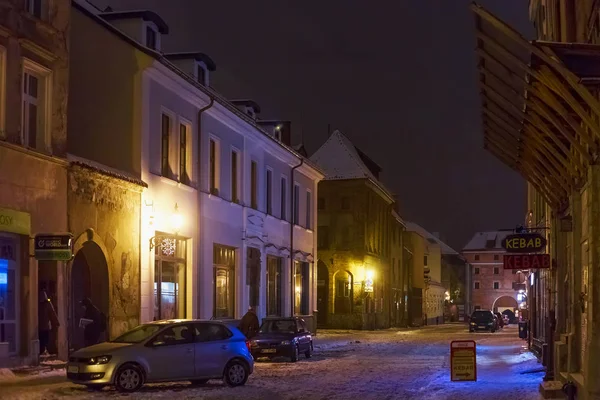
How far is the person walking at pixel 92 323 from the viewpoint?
2431 cm

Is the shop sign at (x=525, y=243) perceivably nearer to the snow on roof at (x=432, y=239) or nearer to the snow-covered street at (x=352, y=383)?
the snow-covered street at (x=352, y=383)

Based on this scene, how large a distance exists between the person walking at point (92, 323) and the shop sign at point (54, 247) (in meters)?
3.75

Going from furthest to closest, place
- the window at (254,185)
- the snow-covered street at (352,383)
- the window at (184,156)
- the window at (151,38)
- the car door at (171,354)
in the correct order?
the window at (254,185)
the window at (184,156)
the window at (151,38)
the car door at (171,354)
the snow-covered street at (352,383)

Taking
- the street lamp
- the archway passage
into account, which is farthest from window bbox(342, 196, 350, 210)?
the archway passage

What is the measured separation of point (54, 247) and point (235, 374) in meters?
4.97

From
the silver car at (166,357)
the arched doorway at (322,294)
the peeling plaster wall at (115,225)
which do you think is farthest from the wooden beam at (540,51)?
the arched doorway at (322,294)

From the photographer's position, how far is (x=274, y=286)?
41.4 m

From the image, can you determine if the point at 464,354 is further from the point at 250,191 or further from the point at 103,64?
the point at 250,191

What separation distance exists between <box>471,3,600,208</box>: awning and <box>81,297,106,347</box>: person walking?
11837 mm

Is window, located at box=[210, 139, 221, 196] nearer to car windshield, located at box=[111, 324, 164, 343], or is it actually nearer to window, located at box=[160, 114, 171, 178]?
window, located at box=[160, 114, 171, 178]

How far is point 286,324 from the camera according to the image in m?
30.0

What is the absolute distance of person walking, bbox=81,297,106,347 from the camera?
24.3 metres

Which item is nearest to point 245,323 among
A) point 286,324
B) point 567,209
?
point 286,324

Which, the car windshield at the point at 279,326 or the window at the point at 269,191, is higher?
the window at the point at 269,191
